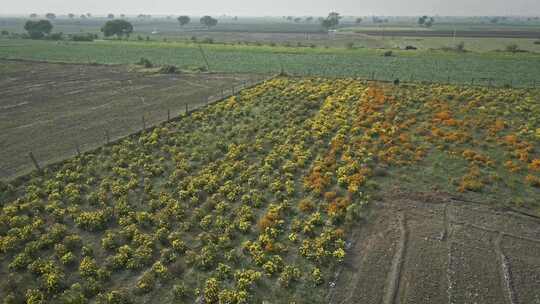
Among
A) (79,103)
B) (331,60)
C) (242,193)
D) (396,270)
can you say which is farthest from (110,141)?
(331,60)

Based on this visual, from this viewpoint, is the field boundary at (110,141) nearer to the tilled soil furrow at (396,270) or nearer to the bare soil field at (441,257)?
the bare soil field at (441,257)

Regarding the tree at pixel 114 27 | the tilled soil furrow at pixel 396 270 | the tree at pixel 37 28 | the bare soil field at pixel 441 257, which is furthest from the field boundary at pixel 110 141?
the tree at pixel 37 28

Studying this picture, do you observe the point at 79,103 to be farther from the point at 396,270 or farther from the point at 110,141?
the point at 396,270

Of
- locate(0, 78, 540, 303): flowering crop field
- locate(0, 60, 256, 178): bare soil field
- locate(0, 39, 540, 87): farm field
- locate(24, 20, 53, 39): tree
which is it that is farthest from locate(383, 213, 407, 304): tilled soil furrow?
locate(24, 20, 53, 39): tree

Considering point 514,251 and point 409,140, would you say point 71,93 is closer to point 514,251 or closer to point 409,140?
point 409,140

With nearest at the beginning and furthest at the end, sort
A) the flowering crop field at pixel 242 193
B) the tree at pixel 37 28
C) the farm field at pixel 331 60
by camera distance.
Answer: the flowering crop field at pixel 242 193 < the farm field at pixel 331 60 < the tree at pixel 37 28

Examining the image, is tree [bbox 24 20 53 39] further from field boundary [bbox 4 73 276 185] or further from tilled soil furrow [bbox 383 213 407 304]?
tilled soil furrow [bbox 383 213 407 304]

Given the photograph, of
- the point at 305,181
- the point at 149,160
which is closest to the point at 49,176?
the point at 149,160
